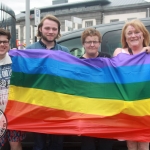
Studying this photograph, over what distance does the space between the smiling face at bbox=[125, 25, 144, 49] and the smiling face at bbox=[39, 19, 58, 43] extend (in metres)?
0.87

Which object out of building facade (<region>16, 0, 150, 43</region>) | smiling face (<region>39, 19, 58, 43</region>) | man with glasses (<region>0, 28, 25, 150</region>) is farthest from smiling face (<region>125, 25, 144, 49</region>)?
building facade (<region>16, 0, 150, 43</region>)

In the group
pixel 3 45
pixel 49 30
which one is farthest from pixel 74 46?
pixel 3 45

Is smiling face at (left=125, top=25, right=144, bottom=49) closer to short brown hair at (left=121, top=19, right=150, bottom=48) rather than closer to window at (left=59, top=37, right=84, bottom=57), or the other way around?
short brown hair at (left=121, top=19, right=150, bottom=48)

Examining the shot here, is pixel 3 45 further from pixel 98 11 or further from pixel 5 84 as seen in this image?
pixel 98 11

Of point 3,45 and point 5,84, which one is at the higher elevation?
point 3,45

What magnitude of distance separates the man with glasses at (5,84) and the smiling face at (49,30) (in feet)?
1.55

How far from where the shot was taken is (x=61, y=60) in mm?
3012

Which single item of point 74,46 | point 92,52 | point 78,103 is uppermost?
point 74,46

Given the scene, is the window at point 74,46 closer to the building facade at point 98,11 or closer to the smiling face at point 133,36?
the smiling face at point 133,36

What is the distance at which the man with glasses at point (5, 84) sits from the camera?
9.40 feet

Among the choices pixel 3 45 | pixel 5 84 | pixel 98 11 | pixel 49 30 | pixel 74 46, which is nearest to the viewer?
pixel 3 45

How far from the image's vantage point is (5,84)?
2977 millimetres

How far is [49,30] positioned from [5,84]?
827mm

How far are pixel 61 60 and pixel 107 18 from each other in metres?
33.9
